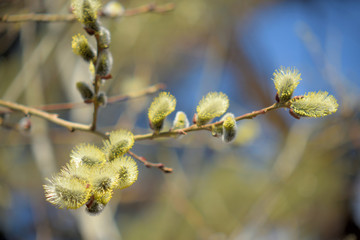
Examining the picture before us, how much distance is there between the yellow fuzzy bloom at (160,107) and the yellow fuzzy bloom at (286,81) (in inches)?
7.7

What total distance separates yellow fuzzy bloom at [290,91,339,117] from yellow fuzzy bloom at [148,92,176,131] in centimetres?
22

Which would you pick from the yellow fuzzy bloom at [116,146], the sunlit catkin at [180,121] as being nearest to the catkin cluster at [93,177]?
the yellow fuzzy bloom at [116,146]

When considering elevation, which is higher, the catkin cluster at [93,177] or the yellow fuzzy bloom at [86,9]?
the yellow fuzzy bloom at [86,9]

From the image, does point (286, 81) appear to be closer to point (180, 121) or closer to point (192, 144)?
point (180, 121)

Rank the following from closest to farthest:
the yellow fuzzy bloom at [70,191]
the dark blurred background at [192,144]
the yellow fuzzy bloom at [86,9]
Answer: the yellow fuzzy bloom at [70,191], the yellow fuzzy bloom at [86,9], the dark blurred background at [192,144]

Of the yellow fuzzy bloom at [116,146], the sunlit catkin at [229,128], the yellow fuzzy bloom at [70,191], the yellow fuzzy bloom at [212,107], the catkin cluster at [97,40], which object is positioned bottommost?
the yellow fuzzy bloom at [70,191]

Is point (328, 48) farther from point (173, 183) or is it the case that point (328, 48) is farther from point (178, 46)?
point (178, 46)

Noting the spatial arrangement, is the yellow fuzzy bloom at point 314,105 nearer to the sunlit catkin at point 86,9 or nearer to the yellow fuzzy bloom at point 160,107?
the yellow fuzzy bloom at point 160,107

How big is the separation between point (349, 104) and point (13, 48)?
1.94 m

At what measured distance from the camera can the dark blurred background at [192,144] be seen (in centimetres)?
144

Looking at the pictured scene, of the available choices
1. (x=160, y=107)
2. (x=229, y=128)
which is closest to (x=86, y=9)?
(x=160, y=107)

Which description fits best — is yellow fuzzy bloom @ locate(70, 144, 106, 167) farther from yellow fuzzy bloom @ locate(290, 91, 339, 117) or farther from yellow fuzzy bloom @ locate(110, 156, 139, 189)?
yellow fuzzy bloom @ locate(290, 91, 339, 117)

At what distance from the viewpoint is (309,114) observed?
0.51m

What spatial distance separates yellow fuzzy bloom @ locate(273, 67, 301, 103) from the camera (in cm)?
52
